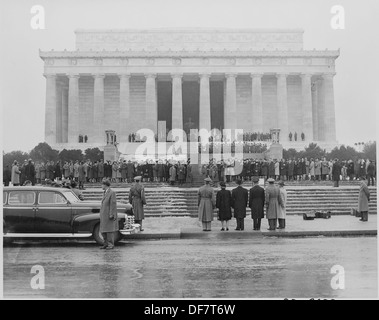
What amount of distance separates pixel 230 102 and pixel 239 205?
4720cm

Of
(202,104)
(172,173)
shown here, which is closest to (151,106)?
(202,104)

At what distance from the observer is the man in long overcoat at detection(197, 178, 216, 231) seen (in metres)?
21.3

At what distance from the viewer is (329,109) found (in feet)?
223

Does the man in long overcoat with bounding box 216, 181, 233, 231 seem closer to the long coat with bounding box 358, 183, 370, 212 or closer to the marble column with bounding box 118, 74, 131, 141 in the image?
the long coat with bounding box 358, 183, 370, 212

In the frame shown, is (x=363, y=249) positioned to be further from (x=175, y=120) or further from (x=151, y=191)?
(x=175, y=120)

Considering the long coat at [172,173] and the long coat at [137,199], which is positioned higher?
the long coat at [172,173]

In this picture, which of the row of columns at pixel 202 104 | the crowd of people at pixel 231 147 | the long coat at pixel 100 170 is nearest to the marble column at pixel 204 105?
the row of columns at pixel 202 104

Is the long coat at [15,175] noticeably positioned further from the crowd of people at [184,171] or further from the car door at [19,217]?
the car door at [19,217]

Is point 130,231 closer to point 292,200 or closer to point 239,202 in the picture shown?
point 239,202

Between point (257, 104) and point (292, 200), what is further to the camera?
point (257, 104)

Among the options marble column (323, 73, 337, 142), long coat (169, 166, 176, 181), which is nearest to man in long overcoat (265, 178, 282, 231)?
long coat (169, 166, 176, 181)

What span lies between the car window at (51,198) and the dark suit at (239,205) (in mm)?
6066

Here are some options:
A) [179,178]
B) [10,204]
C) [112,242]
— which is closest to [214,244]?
[112,242]

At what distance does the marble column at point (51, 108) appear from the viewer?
66062 millimetres
